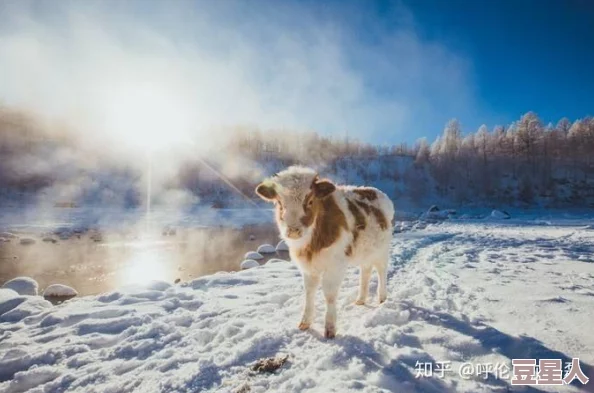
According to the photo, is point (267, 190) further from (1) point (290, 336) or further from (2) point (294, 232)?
(1) point (290, 336)

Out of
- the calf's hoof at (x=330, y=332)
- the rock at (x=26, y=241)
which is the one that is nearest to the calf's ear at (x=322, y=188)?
the calf's hoof at (x=330, y=332)

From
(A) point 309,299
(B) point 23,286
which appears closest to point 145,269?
(B) point 23,286

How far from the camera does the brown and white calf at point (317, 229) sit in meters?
4.84

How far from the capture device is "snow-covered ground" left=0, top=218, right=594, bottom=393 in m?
3.91

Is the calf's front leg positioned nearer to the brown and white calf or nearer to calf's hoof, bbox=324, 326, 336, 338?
the brown and white calf

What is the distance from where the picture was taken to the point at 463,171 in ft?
277

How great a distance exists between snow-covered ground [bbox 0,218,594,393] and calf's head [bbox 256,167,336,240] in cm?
177

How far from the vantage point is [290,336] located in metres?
5.04

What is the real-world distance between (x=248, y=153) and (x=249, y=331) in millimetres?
96893

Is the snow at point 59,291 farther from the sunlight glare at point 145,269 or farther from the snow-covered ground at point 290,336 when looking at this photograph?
the snow-covered ground at point 290,336

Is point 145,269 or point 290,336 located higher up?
point 290,336

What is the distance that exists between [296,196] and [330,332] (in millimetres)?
2231

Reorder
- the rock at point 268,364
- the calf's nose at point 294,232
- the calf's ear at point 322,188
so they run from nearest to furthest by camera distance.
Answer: the rock at point 268,364
the calf's nose at point 294,232
the calf's ear at point 322,188

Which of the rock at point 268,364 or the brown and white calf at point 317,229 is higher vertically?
the brown and white calf at point 317,229
